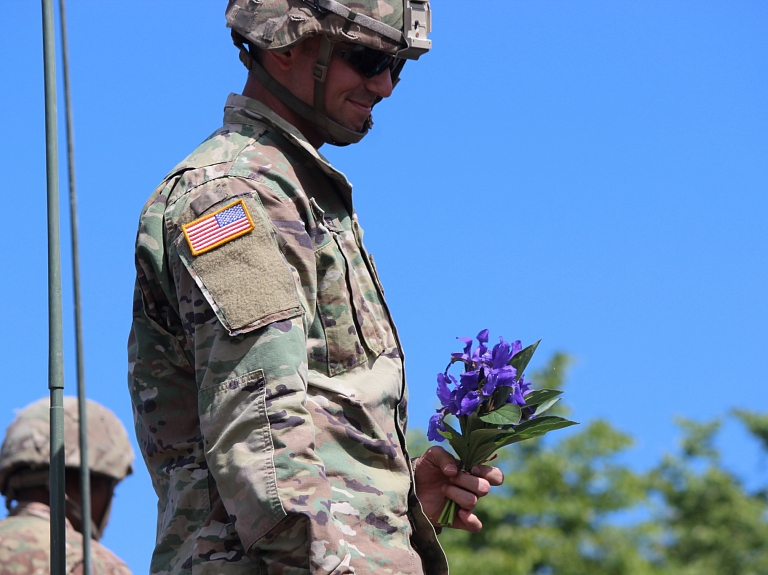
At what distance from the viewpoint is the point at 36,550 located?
562 cm

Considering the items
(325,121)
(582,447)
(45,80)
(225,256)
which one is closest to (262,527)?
(225,256)

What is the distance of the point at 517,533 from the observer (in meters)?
31.1

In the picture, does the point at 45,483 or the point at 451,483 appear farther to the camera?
the point at 45,483

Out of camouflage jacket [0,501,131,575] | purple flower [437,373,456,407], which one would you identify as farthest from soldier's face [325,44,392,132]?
camouflage jacket [0,501,131,575]

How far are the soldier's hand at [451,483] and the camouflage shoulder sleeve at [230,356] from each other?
91 cm

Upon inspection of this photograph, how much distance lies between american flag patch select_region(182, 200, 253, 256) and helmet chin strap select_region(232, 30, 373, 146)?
69 cm

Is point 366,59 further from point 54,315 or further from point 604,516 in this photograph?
point 604,516

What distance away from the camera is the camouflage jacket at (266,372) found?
3.12 meters

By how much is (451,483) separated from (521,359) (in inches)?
17.8

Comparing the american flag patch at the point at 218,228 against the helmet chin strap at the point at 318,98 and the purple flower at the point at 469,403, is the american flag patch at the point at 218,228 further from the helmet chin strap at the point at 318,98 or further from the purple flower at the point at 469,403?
the purple flower at the point at 469,403

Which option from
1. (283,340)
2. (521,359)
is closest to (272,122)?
(283,340)

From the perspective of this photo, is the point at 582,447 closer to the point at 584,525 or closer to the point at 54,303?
the point at 584,525

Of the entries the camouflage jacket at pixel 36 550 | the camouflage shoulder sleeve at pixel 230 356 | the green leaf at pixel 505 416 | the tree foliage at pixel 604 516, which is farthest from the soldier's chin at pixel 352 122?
the tree foliage at pixel 604 516

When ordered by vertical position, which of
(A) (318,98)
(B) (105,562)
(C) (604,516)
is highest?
(C) (604,516)
